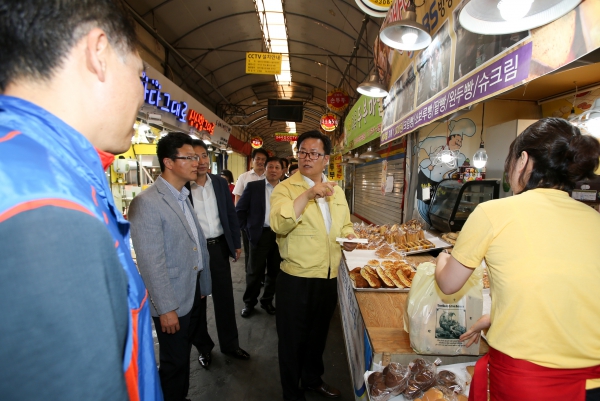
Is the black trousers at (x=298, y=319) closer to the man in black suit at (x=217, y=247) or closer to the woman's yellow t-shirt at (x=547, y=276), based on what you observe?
the man in black suit at (x=217, y=247)

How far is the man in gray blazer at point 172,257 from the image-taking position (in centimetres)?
188

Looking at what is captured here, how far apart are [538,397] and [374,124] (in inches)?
222

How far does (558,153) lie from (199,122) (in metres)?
10.7

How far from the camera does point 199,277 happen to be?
2.39 m

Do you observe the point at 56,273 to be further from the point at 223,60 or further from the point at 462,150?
the point at 223,60

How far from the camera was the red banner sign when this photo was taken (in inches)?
375

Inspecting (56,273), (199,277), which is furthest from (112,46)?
(199,277)

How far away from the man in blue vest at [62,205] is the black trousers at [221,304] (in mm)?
2363

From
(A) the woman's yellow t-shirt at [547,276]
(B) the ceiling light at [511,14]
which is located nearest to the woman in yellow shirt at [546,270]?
(A) the woman's yellow t-shirt at [547,276]

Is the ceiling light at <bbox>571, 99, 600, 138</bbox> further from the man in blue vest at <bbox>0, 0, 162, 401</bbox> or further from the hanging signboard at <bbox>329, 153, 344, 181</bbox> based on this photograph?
the hanging signboard at <bbox>329, 153, 344, 181</bbox>

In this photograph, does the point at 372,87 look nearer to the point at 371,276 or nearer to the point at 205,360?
the point at 371,276

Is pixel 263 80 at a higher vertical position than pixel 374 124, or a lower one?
higher

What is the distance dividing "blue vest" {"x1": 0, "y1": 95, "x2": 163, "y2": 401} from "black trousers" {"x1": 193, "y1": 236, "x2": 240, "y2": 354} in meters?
2.35

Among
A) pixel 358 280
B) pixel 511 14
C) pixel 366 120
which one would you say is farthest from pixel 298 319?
pixel 366 120
